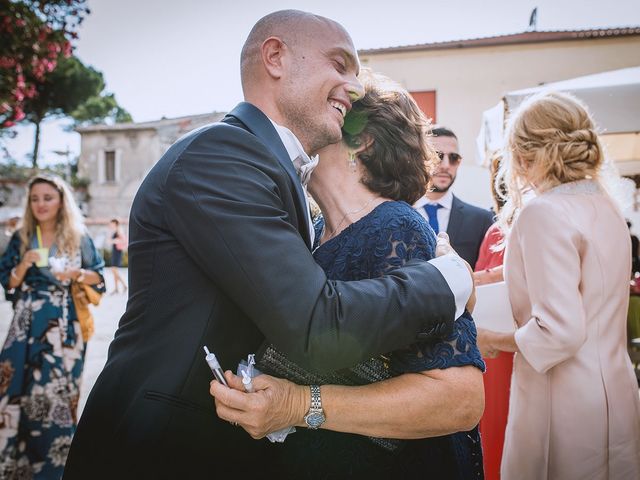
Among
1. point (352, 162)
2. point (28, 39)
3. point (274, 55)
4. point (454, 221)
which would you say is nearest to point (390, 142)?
point (352, 162)

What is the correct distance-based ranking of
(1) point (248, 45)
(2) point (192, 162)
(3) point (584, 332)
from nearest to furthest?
(2) point (192, 162) < (1) point (248, 45) < (3) point (584, 332)

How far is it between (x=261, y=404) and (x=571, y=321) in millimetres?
1328

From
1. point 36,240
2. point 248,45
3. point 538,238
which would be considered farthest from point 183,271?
point 36,240

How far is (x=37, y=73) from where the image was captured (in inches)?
272

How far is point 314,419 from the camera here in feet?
4.21

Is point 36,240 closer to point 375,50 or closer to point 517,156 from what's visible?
point 517,156

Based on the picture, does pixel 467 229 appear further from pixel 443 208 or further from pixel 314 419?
pixel 314 419

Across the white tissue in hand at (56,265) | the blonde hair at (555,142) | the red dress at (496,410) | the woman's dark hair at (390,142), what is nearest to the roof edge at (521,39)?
the white tissue in hand at (56,265)

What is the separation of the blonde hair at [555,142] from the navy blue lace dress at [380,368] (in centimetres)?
95

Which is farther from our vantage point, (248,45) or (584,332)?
(584,332)

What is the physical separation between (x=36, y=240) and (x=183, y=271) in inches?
149

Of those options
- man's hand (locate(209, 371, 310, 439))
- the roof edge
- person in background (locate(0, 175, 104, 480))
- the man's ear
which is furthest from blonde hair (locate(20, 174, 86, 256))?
the roof edge

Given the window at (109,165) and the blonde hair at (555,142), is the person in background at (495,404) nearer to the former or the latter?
the blonde hair at (555,142)

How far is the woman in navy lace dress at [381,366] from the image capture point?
130 cm
